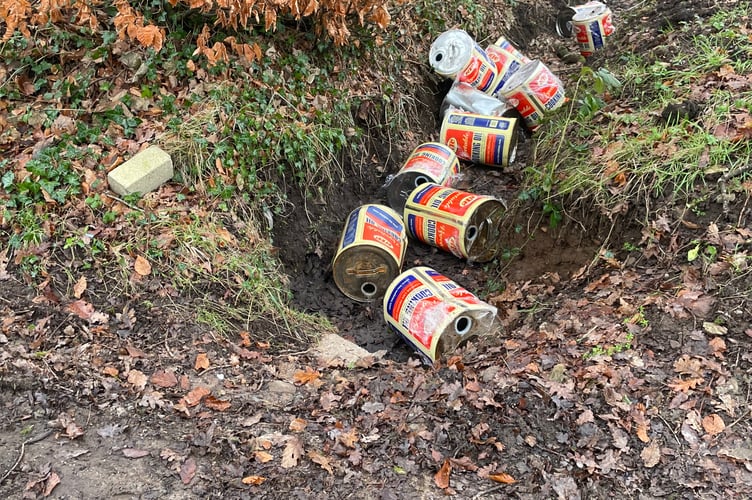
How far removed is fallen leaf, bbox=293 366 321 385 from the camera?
133 inches

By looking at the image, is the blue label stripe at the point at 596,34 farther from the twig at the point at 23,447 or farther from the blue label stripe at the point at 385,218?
the twig at the point at 23,447

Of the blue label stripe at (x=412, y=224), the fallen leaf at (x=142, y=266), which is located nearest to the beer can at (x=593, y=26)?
the blue label stripe at (x=412, y=224)

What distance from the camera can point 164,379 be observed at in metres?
3.16

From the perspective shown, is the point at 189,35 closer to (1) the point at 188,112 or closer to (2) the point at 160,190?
(1) the point at 188,112

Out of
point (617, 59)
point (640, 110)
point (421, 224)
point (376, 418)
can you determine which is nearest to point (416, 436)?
point (376, 418)

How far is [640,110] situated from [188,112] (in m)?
3.27

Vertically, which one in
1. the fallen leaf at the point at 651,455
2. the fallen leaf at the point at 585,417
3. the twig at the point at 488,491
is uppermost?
the fallen leaf at the point at 585,417

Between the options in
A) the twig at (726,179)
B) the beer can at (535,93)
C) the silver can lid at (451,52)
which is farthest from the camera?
the silver can lid at (451,52)

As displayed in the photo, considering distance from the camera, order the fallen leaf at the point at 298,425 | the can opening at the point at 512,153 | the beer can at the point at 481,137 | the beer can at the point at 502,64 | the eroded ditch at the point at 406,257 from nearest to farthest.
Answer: the fallen leaf at the point at 298,425 → the eroded ditch at the point at 406,257 → the beer can at the point at 481,137 → the can opening at the point at 512,153 → the beer can at the point at 502,64

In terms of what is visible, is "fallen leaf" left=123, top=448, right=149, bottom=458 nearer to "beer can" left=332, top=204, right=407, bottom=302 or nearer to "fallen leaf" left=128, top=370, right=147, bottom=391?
"fallen leaf" left=128, top=370, right=147, bottom=391

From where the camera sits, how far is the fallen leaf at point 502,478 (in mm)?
2635

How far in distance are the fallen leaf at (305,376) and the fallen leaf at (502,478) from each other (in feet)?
3.78

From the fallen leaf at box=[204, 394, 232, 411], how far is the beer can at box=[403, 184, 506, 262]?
7.14 ft

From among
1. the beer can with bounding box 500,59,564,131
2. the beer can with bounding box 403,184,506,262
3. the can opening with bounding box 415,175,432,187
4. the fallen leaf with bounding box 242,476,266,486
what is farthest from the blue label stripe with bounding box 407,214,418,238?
the fallen leaf with bounding box 242,476,266,486
